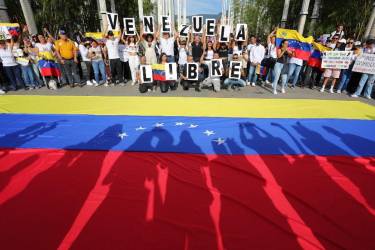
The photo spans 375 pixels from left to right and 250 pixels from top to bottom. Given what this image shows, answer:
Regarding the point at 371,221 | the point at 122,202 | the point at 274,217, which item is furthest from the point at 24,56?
the point at 371,221

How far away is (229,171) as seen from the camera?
398cm

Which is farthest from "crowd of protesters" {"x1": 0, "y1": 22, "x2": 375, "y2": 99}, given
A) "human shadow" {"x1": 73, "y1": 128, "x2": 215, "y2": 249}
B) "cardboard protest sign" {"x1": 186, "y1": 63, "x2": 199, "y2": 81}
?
"human shadow" {"x1": 73, "y1": 128, "x2": 215, "y2": 249}

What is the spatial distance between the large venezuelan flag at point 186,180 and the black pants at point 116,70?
139 inches

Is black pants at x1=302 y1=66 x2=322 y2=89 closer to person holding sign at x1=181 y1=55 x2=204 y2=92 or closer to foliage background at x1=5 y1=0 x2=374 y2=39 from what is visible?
person holding sign at x1=181 y1=55 x2=204 y2=92

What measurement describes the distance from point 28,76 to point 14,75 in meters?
0.44

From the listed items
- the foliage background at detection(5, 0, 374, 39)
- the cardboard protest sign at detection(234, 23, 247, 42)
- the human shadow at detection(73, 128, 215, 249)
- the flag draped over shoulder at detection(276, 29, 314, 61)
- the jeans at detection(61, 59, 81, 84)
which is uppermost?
the foliage background at detection(5, 0, 374, 39)

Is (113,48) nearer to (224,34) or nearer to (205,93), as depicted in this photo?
(205,93)

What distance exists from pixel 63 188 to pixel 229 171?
2560 mm

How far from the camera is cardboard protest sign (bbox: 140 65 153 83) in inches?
339

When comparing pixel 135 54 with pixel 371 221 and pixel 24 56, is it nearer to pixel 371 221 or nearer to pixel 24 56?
pixel 24 56

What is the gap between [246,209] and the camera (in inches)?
124

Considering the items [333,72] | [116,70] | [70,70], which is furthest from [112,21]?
[333,72]

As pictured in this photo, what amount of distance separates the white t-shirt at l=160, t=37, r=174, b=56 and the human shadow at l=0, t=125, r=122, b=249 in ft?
19.0

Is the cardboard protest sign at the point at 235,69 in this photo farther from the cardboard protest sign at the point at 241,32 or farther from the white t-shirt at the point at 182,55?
the white t-shirt at the point at 182,55
